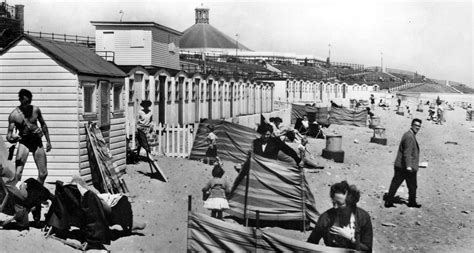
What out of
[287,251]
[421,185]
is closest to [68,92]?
[287,251]

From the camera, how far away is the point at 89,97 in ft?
44.3

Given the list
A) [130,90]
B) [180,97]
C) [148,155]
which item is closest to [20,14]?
[180,97]

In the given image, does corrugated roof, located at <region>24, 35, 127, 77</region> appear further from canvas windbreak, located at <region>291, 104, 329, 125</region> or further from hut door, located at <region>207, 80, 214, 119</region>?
hut door, located at <region>207, 80, 214, 119</region>

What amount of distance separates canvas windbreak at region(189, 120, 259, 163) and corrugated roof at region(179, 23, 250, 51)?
105249 mm

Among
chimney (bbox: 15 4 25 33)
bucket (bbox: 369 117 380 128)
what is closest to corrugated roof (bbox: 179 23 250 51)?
chimney (bbox: 15 4 25 33)

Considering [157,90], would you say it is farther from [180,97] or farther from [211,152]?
[211,152]

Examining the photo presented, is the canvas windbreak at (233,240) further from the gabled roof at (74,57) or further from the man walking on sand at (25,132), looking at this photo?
the gabled roof at (74,57)

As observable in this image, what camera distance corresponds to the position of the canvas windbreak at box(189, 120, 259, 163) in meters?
17.8

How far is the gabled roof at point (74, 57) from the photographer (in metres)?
12.8

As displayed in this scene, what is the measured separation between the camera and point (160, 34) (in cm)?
3356

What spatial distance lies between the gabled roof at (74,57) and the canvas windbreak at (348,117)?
24.7 meters

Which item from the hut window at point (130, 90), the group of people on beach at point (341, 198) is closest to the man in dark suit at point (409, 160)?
the group of people on beach at point (341, 198)

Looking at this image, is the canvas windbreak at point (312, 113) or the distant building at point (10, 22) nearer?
the canvas windbreak at point (312, 113)

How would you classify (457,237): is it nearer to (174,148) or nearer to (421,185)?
(421,185)
